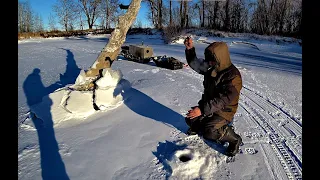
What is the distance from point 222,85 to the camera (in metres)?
2.70

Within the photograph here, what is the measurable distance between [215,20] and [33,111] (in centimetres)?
3396

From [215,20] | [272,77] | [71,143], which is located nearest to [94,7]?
[215,20]

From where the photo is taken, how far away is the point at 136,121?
4.01 meters

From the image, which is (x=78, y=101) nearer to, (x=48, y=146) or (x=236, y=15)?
(x=48, y=146)

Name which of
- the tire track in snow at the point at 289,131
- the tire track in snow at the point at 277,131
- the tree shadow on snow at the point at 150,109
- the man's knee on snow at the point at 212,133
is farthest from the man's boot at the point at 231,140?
the tree shadow on snow at the point at 150,109

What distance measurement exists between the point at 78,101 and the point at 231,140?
103 inches

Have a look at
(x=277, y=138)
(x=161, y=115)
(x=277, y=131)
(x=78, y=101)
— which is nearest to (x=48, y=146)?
(x=78, y=101)

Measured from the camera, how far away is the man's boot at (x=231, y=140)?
2.89 m

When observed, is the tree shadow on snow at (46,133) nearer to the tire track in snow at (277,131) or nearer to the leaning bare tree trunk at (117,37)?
the leaning bare tree trunk at (117,37)

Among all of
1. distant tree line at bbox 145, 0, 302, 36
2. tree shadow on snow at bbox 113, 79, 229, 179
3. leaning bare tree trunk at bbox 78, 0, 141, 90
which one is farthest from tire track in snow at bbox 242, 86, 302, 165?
distant tree line at bbox 145, 0, 302, 36

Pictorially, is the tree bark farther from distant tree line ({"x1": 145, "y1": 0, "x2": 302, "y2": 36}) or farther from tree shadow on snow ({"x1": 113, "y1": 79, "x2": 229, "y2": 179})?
distant tree line ({"x1": 145, "y1": 0, "x2": 302, "y2": 36})

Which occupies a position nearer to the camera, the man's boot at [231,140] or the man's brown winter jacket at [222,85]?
the man's brown winter jacket at [222,85]

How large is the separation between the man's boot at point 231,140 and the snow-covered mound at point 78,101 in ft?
7.43
